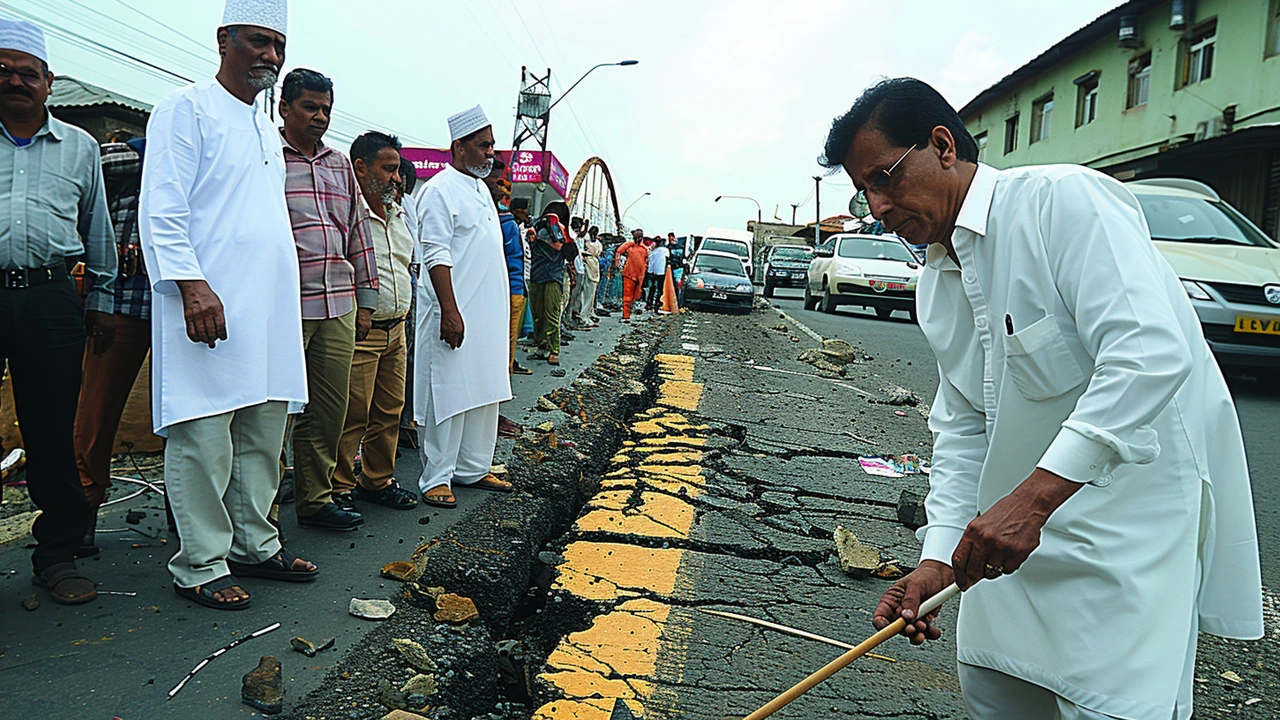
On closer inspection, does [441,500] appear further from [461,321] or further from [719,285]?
[719,285]

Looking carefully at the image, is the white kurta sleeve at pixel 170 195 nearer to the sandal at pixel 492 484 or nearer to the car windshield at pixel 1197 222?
the sandal at pixel 492 484

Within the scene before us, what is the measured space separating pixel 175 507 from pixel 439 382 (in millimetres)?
1606

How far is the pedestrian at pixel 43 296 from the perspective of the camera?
2.71 m

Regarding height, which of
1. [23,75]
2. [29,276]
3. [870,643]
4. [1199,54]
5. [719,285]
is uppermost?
[1199,54]

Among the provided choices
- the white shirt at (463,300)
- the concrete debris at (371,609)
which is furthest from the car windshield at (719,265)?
the concrete debris at (371,609)

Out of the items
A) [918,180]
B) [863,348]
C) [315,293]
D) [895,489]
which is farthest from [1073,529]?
[863,348]

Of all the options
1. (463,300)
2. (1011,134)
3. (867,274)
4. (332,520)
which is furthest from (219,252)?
(1011,134)

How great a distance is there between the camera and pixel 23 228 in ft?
8.88

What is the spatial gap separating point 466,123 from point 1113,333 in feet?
11.4

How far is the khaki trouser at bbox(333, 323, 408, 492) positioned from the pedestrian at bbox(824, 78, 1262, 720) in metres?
2.73

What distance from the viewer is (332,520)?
3549mm

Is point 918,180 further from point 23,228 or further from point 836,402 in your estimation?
point 836,402

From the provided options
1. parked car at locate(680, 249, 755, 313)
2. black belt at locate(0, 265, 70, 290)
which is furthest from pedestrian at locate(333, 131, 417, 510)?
parked car at locate(680, 249, 755, 313)

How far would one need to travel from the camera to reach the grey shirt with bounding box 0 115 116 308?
2.71 metres
